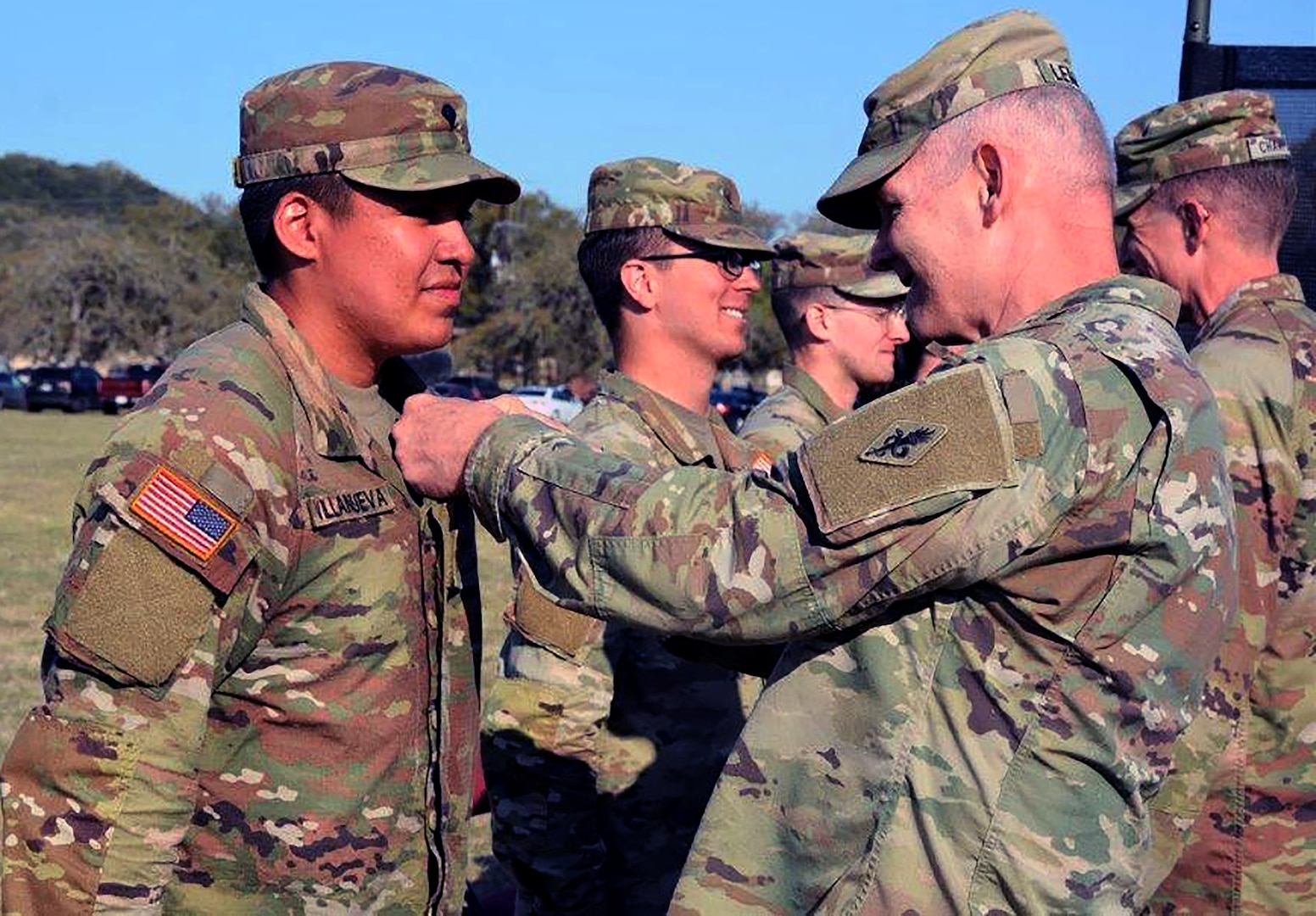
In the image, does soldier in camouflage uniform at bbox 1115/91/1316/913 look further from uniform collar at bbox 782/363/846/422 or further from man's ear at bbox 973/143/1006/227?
uniform collar at bbox 782/363/846/422

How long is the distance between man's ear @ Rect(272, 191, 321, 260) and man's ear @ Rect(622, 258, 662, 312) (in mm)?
1539

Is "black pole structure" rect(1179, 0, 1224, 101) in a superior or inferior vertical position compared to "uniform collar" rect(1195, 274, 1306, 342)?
superior

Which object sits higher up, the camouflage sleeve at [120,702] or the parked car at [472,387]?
the camouflage sleeve at [120,702]

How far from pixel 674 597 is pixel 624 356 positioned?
2.05 metres

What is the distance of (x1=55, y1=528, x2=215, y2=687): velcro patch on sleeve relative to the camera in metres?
2.27

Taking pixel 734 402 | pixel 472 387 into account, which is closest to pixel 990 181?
pixel 734 402

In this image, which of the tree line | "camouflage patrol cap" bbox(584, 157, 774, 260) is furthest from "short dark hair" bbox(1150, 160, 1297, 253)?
the tree line

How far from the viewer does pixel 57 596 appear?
7.79 feet

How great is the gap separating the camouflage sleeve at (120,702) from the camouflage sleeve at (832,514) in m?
0.50

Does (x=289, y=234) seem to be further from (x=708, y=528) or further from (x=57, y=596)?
(x=708, y=528)

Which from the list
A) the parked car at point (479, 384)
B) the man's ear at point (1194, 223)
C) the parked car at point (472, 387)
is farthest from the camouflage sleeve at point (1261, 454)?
the parked car at point (479, 384)

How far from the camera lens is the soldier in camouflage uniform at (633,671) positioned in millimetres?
3504

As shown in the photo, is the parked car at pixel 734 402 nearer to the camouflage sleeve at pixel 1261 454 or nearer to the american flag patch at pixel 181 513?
the camouflage sleeve at pixel 1261 454

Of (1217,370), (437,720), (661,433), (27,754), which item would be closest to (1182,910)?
(1217,370)
